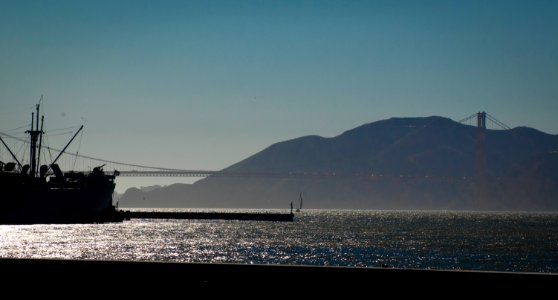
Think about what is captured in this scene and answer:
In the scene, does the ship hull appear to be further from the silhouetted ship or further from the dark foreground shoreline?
the dark foreground shoreline

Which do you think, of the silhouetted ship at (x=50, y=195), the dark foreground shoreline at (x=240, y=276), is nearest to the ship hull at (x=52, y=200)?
the silhouetted ship at (x=50, y=195)

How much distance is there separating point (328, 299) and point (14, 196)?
129 meters

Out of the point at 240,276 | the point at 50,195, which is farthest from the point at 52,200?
the point at 240,276

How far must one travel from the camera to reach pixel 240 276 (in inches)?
443

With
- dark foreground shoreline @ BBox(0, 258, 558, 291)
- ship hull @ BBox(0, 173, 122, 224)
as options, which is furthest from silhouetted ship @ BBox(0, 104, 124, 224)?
dark foreground shoreline @ BBox(0, 258, 558, 291)

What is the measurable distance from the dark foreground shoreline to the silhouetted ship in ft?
404

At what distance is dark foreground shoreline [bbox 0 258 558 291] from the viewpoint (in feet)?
34.9

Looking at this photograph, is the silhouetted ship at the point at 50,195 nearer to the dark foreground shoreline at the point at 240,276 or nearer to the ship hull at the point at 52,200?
the ship hull at the point at 52,200

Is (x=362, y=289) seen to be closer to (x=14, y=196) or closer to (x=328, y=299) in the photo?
(x=328, y=299)

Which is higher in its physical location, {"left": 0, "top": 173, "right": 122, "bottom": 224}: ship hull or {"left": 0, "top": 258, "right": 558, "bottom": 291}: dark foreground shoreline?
{"left": 0, "top": 173, "right": 122, "bottom": 224}: ship hull

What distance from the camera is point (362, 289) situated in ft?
35.6

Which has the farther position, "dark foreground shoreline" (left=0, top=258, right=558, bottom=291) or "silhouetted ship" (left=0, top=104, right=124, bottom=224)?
"silhouetted ship" (left=0, top=104, right=124, bottom=224)

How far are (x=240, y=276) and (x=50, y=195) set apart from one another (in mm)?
132696

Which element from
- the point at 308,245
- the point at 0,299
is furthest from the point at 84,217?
the point at 0,299
